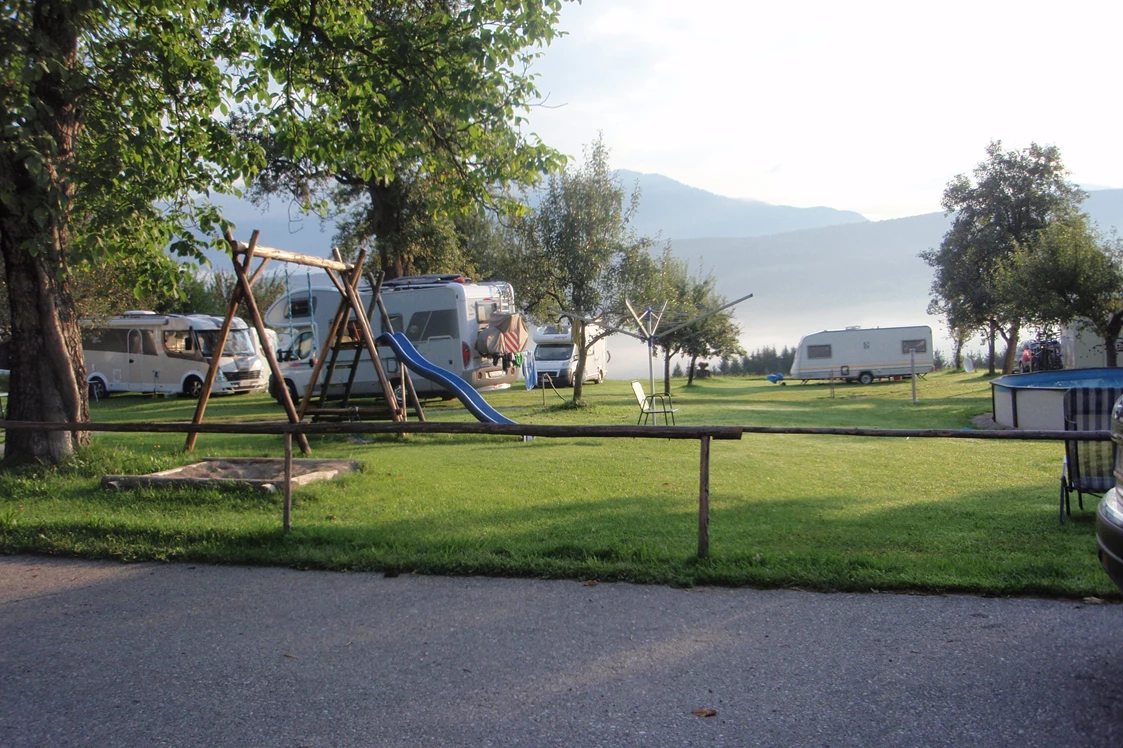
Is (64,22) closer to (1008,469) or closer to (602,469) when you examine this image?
(602,469)

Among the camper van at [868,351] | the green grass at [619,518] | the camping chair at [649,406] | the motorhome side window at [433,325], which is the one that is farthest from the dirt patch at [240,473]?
the camper van at [868,351]

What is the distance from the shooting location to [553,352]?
34.7 m

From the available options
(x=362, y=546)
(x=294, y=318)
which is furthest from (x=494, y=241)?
(x=362, y=546)

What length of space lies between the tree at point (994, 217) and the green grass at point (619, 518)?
1113 inches

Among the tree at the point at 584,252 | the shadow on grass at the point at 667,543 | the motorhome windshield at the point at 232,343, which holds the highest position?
the tree at the point at 584,252

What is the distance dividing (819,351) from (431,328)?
28.1m

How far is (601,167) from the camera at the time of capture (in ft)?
78.7

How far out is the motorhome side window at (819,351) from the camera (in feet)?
143

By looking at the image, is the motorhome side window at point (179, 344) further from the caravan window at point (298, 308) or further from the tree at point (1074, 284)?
the tree at point (1074, 284)

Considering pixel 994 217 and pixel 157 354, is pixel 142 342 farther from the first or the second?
pixel 994 217

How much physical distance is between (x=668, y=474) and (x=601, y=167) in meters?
15.9

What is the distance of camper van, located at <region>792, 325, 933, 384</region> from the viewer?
4244 cm

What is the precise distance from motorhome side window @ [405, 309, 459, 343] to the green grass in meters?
8.52

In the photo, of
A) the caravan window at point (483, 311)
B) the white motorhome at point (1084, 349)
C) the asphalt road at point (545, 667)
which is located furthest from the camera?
the white motorhome at point (1084, 349)
